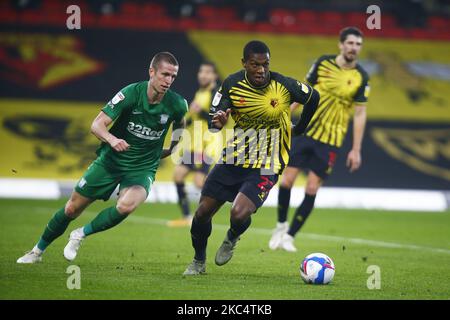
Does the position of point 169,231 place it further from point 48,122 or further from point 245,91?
point 48,122

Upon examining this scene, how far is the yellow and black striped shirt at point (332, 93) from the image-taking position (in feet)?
43.2

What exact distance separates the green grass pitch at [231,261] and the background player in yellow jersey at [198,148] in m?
0.61

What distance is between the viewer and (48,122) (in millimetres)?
22391

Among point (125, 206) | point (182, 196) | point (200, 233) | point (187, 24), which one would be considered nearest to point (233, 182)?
point (200, 233)

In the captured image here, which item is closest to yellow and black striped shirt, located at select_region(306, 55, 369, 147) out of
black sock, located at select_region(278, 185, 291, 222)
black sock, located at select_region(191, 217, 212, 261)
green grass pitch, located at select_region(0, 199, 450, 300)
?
black sock, located at select_region(278, 185, 291, 222)

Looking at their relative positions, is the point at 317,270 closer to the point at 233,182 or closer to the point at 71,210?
the point at 233,182

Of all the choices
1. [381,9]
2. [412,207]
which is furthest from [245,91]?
[381,9]

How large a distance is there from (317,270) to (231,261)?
2.15 metres

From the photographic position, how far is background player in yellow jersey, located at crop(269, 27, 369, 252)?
1316 centimetres

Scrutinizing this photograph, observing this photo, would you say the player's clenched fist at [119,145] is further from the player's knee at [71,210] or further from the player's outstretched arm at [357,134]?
the player's outstretched arm at [357,134]

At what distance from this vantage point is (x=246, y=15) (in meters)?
24.8

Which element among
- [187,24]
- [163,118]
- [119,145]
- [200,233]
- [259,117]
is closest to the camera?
[119,145]

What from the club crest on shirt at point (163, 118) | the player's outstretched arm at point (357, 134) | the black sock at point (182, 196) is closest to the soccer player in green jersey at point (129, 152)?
the club crest on shirt at point (163, 118)
